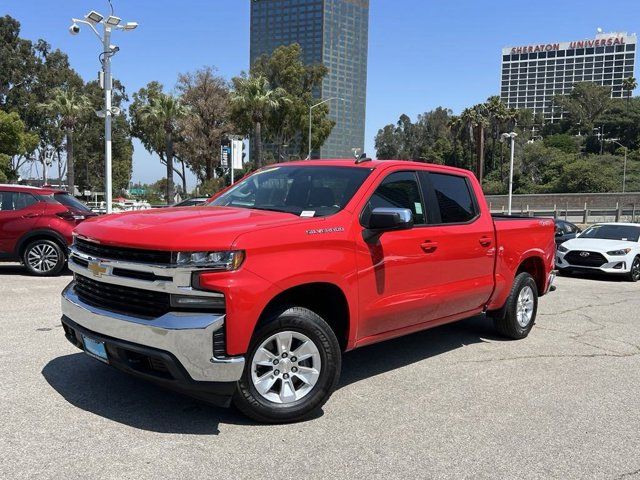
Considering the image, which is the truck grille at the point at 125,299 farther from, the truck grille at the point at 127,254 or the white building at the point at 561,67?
the white building at the point at 561,67

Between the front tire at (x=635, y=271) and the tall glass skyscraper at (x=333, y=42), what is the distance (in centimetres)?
6173

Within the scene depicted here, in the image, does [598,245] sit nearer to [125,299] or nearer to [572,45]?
[125,299]

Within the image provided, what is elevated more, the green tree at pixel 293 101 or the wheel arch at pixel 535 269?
the green tree at pixel 293 101

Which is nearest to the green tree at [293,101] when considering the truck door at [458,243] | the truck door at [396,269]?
the truck door at [458,243]

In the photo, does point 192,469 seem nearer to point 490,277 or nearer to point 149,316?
point 149,316

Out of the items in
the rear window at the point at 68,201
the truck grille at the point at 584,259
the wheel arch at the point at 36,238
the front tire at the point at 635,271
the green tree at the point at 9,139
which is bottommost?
the front tire at the point at 635,271

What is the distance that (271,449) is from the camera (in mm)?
3674

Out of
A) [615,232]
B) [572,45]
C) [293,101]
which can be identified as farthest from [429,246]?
[572,45]

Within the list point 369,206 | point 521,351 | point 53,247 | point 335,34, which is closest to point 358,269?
point 369,206

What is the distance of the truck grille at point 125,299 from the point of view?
3736mm

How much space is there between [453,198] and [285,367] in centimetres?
267

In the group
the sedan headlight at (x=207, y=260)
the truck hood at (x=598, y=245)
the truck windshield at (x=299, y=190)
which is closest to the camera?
the sedan headlight at (x=207, y=260)

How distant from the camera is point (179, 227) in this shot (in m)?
3.85

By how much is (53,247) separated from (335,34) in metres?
71.1
